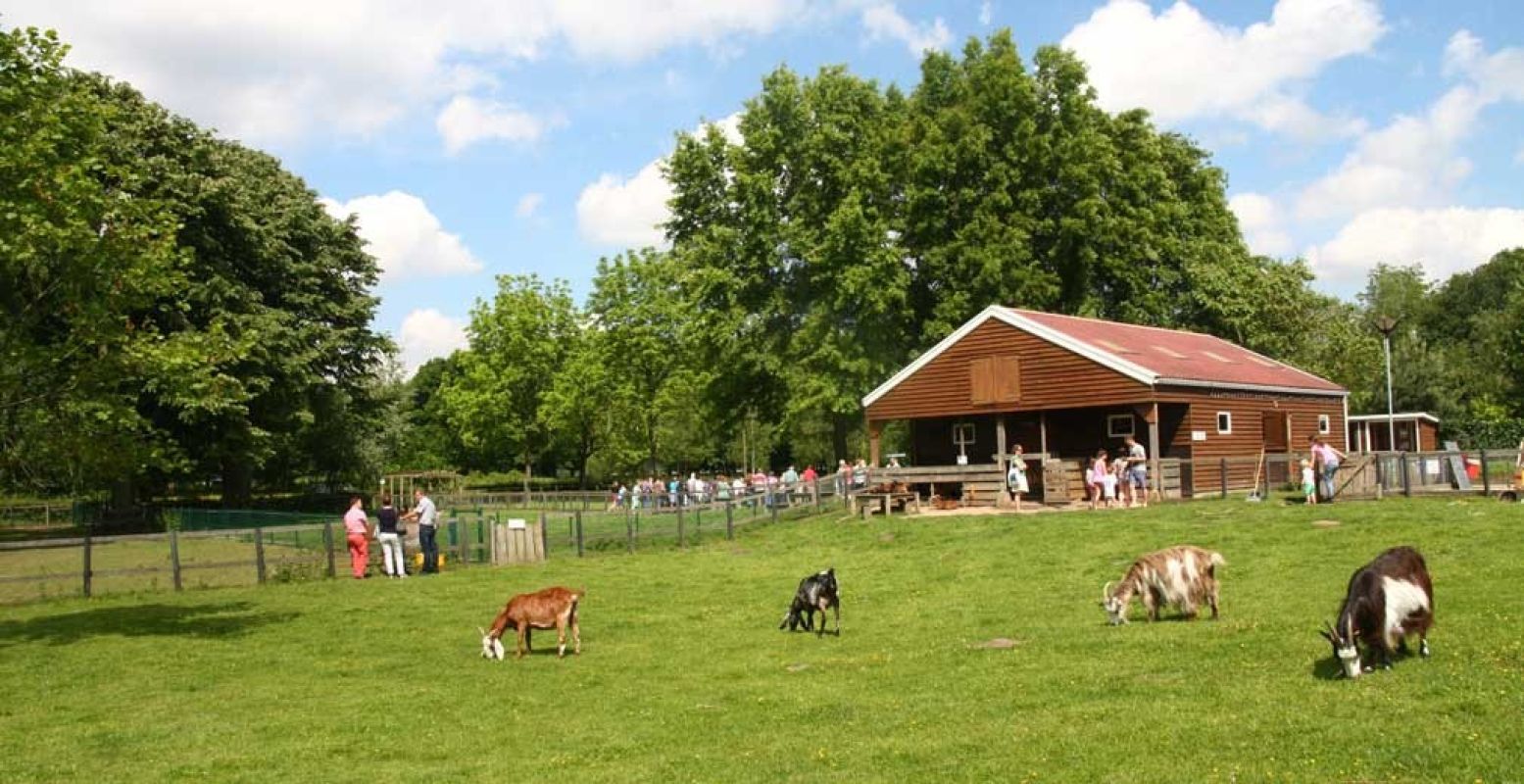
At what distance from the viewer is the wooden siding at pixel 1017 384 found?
34.2m

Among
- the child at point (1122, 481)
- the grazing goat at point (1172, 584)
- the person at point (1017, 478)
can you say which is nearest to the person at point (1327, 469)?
the child at point (1122, 481)

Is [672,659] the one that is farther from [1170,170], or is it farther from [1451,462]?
[1170,170]

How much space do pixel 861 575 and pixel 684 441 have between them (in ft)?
180

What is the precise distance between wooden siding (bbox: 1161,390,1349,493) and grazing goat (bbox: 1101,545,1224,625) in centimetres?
1708

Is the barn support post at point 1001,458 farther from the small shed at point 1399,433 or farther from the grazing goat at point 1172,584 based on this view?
the small shed at point 1399,433

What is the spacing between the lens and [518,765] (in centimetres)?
1015

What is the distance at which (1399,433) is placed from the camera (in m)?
53.2

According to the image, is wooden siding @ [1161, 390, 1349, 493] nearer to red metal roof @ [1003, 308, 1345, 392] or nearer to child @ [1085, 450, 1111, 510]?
red metal roof @ [1003, 308, 1345, 392]

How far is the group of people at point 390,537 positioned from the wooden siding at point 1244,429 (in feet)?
64.9

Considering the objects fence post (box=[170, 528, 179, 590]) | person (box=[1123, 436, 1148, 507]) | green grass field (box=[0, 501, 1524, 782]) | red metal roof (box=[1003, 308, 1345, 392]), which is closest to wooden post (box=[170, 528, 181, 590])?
fence post (box=[170, 528, 179, 590])

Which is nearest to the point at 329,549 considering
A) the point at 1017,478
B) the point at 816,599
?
the point at 816,599

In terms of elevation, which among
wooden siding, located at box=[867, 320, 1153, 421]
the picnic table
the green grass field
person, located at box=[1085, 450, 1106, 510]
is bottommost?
the green grass field

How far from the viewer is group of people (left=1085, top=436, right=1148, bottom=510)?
1230 inches

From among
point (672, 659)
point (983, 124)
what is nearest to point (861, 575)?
point (672, 659)
